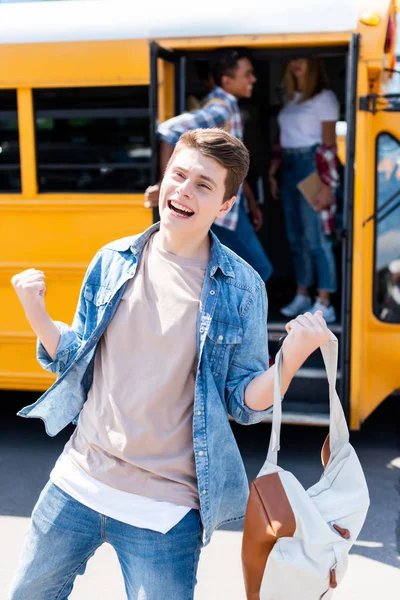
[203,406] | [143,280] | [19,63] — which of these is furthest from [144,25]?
[203,406]

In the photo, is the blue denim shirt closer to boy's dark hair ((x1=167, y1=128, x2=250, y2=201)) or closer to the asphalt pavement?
boy's dark hair ((x1=167, y1=128, x2=250, y2=201))

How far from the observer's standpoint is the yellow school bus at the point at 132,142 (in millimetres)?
3854

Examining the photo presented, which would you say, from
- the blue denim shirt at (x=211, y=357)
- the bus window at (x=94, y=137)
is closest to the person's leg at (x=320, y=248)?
the bus window at (x=94, y=137)

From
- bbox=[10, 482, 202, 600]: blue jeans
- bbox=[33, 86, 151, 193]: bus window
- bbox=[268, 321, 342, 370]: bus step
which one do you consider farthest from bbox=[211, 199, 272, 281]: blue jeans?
bbox=[10, 482, 202, 600]: blue jeans

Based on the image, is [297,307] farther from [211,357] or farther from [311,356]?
[211,357]

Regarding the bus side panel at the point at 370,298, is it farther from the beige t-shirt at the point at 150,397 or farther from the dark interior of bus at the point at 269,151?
the beige t-shirt at the point at 150,397

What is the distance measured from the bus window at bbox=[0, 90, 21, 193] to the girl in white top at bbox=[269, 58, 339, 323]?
5.31 ft

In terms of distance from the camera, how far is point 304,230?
4812 millimetres

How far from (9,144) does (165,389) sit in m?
2.97

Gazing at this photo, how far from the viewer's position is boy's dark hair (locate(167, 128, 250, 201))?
69.7 inches

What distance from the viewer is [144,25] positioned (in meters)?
4.04

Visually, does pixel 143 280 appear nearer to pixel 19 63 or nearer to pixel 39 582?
pixel 39 582

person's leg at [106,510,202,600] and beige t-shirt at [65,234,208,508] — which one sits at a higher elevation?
beige t-shirt at [65,234,208,508]

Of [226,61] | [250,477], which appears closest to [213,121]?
[226,61]
